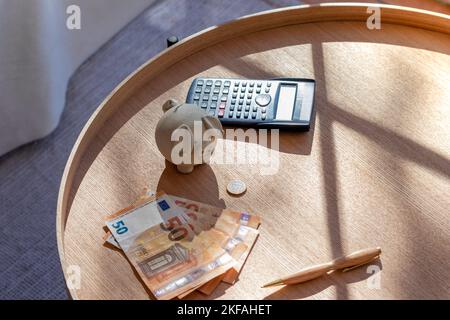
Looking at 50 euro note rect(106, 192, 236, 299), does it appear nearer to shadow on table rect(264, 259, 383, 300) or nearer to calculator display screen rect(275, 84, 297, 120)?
shadow on table rect(264, 259, 383, 300)

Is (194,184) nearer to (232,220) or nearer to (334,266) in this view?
(232,220)

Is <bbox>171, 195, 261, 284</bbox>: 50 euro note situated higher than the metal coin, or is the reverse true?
the metal coin

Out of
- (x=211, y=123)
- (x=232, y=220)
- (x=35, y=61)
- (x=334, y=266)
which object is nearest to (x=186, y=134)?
(x=211, y=123)

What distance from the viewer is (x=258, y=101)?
1.19 meters

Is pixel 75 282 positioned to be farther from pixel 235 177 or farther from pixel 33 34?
pixel 33 34

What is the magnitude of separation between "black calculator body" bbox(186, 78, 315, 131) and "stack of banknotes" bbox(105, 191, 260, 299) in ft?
0.59

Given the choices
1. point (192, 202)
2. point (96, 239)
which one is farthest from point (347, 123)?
point (96, 239)

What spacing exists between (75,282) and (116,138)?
0.29 m

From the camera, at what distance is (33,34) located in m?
1.67

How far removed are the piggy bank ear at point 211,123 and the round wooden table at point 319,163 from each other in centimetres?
8

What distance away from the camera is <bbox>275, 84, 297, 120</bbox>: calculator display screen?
1.18m

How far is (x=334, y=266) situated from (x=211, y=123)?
0.97 ft

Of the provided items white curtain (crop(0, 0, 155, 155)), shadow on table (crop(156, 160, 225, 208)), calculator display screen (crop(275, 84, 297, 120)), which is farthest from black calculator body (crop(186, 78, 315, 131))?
white curtain (crop(0, 0, 155, 155))

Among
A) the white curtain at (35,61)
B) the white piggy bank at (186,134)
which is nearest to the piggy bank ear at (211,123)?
the white piggy bank at (186,134)
